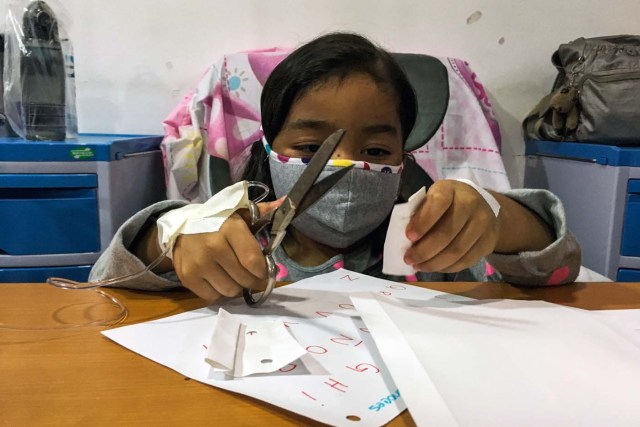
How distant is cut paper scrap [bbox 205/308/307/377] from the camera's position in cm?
37

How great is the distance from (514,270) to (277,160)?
385mm

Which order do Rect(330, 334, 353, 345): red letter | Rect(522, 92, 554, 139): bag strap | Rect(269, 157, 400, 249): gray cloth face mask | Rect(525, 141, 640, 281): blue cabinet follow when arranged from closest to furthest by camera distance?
Rect(330, 334, 353, 345): red letter < Rect(269, 157, 400, 249): gray cloth face mask < Rect(525, 141, 640, 281): blue cabinet < Rect(522, 92, 554, 139): bag strap

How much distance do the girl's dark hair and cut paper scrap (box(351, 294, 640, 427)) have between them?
42 centimetres

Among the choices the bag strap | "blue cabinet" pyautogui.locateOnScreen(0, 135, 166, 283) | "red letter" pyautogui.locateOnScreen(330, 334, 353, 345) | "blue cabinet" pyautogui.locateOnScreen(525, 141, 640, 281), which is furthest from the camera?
the bag strap

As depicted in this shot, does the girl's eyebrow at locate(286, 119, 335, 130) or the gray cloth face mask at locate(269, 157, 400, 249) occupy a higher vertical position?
the girl's eyebrow at locate(286, 119, 335, 130)

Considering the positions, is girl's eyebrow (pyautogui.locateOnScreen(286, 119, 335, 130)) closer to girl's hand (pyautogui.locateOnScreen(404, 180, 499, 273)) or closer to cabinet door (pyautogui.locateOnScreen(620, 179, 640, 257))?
girl's hand (pyautogui.locateOnScreen(404, 180, 499, 273))

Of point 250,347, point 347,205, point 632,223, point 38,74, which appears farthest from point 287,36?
point 250,347

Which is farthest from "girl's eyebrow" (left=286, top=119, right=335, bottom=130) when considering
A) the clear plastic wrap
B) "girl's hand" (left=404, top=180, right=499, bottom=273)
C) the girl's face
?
the clear plastic wrap

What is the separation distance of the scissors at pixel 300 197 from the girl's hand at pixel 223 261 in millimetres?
13

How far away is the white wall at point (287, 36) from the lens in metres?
1.43

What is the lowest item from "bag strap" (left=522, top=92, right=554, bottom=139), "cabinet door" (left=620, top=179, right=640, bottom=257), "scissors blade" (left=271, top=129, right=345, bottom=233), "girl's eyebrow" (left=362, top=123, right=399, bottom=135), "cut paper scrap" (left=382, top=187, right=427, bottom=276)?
"cabinet door" (left=620, top=179, right=640, bottom=257)

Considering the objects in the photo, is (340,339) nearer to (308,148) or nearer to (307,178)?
(307,178)

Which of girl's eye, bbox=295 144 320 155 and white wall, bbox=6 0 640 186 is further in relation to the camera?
white wall, bbox=6 0 640 186

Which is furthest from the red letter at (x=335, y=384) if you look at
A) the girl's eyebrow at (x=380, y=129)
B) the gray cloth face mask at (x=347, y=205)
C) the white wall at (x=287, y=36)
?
the white wall at (x=287, y=36)
